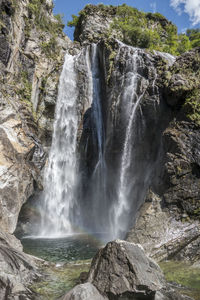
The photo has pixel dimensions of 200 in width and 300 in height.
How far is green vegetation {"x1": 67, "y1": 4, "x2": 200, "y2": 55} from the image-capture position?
108 ft

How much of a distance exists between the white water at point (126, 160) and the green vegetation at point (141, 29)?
1710 cm

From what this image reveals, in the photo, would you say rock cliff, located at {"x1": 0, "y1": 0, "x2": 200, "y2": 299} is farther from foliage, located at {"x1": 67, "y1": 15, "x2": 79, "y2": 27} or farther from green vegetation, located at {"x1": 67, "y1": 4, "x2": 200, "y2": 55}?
foliage, located at {"x1": 67, "y1": 15, "x2": 79, "y2": 27}

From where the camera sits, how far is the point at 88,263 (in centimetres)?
1021

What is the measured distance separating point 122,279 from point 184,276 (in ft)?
9.66

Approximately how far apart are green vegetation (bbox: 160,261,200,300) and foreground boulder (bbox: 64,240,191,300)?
23.4 inches

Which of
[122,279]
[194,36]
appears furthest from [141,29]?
[122,279]

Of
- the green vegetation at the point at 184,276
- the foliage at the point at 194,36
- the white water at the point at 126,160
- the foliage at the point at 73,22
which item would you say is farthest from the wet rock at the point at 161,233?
the foliage at the point at 73,22

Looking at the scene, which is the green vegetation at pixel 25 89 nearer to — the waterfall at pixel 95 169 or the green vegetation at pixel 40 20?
the green vegetation at pixel 40 20

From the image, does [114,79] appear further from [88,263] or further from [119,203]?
[88,263]

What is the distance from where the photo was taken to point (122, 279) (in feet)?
21.2

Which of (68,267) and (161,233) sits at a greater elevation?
(161,233)

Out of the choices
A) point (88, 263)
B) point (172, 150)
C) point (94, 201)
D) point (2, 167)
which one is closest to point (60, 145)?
point (94, 201)

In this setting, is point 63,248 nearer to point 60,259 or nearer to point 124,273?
point 60,259

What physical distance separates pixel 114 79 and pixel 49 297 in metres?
15.2
